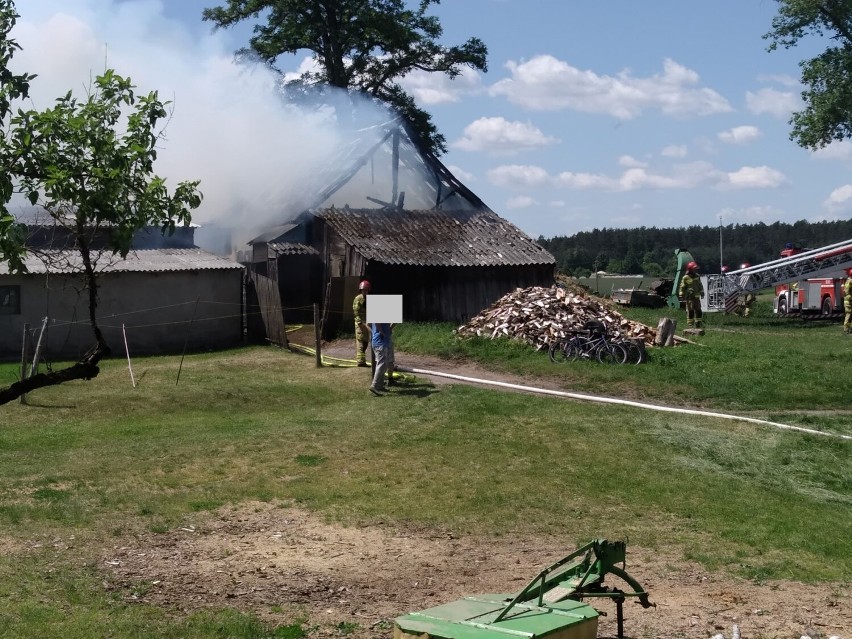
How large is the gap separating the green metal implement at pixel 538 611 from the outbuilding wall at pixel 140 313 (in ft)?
73.2

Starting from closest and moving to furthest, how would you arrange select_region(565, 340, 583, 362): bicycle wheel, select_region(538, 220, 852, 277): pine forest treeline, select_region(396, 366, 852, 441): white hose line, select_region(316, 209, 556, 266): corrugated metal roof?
select_region(396, 366, 852, 441): white hose line < select_region(565, 340, 583, 362): bicycle wheel < select_region(316, 209, 556, 266): corrugated metal roof < select_region(538, 220, 852, 277): pine forest treeline

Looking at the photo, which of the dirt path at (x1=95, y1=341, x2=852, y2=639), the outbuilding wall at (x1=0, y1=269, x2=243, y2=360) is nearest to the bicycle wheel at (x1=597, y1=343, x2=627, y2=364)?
the dirt path at (x1=95, y1=341, x2=852, y2=639)

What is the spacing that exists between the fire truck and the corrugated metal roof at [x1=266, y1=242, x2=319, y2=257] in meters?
13.8

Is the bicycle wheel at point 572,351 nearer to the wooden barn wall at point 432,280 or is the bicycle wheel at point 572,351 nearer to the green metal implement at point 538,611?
the wooden barn wall at point 432,280

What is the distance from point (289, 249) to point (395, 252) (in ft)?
10.2

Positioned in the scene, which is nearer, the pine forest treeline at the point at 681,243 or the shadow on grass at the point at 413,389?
the shadow on grass at the point at 413,389

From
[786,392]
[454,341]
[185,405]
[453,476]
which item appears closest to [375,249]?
[454,341]

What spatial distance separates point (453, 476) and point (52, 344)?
18.0m

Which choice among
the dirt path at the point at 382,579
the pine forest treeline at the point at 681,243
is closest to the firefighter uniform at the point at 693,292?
the dirt path at the point at 382,579

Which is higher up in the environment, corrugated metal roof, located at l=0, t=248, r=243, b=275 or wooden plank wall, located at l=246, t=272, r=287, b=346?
corrugated metal roof, located at l=0, t=248, r=243, b=275

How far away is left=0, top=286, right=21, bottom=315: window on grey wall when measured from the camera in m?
28.7

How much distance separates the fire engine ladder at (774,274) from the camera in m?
37.2

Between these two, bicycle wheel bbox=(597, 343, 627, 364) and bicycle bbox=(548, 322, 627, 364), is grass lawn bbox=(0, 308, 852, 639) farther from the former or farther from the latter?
bicycle wheel bbox=(597, 343, 627, 364)

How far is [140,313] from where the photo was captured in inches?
1178
